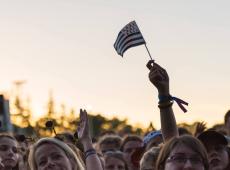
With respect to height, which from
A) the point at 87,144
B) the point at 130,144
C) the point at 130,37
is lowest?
the point at 87,144

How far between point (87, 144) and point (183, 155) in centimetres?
179

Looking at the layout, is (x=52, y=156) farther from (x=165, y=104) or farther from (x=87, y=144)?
(x=165, y=104)

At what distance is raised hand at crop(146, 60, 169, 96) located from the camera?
791cm

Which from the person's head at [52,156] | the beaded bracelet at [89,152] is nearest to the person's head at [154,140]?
the beaded bracelet at [89,152]

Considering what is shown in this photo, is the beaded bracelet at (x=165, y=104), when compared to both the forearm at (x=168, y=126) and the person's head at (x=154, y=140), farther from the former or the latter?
the person's head at (x=154, y=140)

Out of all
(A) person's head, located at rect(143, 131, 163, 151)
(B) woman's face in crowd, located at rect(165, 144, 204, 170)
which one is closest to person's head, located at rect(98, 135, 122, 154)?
(A) person's head, located at rect(143, 131, 163, 151)

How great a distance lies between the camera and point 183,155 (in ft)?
21.8

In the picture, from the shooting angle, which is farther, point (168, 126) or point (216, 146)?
point (216, 146)

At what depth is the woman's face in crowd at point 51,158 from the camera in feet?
25.9

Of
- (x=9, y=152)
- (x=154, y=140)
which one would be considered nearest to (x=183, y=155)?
(x=154, y=140)

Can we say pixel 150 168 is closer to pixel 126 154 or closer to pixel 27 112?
pixel 126 154

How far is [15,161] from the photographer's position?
9.95 m

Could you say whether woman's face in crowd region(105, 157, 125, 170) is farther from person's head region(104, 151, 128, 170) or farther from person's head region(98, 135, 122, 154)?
person's head region(98, 135, 122, 154)

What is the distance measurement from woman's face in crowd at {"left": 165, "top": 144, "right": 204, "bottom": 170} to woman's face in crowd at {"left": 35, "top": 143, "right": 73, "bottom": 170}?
1.49 meters
